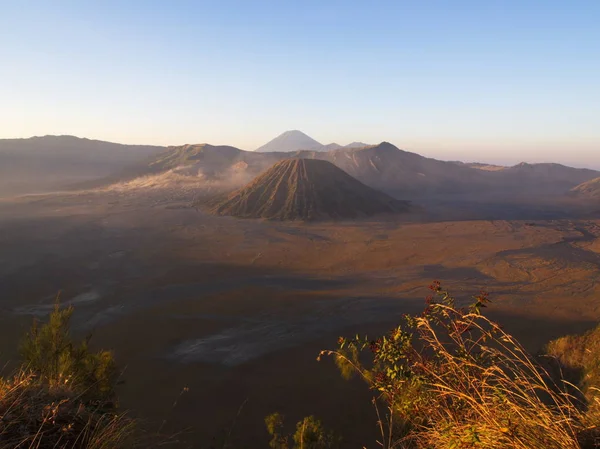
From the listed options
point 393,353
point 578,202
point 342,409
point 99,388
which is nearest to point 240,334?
point 342,409

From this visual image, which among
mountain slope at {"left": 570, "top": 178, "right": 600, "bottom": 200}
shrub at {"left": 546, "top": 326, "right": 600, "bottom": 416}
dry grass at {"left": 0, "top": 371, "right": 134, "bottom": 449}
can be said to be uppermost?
dry grass at {"left": 0, "top": 371, "right": 134, "bottom": 449}

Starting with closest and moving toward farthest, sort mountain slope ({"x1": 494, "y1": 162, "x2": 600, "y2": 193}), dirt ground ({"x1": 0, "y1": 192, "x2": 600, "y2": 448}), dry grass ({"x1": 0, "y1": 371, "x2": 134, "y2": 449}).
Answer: dry grass ({"x1": 0, "y1": 371, "x2": 134, "y2": 449}) < dirt ground ({"x1": 0, "y1": 192, "x2": 600, "y2": 448}) < mountain slope ({"x1": 494, "y1": 162, "x2": 600, "y2": 193})

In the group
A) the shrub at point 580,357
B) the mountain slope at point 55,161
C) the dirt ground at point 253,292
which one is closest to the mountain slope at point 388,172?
the mountain slope at point 55,161

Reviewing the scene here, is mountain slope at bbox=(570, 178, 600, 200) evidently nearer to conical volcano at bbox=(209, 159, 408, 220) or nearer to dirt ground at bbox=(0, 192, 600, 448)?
dirt ground at bbox=(0, 192, 600, 448)

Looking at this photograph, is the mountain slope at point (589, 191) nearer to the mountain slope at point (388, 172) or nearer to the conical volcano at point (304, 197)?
the mountain slope at point (388, 172)

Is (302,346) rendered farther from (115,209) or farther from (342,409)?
(115,209)

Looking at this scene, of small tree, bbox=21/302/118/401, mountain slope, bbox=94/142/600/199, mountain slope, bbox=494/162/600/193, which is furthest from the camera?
mountain slope, bbox=494/162/600/193

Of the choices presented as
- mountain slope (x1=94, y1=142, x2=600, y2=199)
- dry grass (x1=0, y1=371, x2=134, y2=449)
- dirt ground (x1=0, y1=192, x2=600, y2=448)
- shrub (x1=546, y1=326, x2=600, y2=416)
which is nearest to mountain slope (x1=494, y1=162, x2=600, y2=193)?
mountain slope (x1=94, y1=142, x2=600, y2=199)
